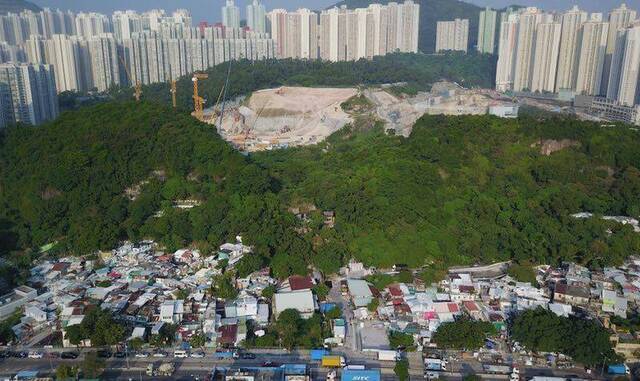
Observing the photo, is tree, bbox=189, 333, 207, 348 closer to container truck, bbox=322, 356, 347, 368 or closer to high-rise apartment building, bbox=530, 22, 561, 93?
container truck, bbox=322, 356, 347, 368

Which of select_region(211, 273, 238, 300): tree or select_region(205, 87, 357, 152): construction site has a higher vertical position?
select_region(205, 87, 357, 152): construction site

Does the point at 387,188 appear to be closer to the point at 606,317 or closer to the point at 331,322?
the point at 331,322

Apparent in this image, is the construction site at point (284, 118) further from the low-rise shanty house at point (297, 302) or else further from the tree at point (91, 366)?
the tree at point (91, 366)

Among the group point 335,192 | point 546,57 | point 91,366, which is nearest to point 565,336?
point 335,192

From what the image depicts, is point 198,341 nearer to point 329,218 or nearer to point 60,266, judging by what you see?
point 60,266

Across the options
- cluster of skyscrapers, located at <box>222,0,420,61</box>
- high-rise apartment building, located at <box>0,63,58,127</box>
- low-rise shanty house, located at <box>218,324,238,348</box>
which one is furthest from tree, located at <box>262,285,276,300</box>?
cluster of skyscrapers, located at <box>222,0,420,61</box>

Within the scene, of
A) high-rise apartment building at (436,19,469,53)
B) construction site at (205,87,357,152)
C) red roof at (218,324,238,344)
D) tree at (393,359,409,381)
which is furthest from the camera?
high-rise apartment building at (436,19,469,53)

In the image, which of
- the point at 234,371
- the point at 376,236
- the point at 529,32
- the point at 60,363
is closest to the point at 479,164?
the point at 376,236
